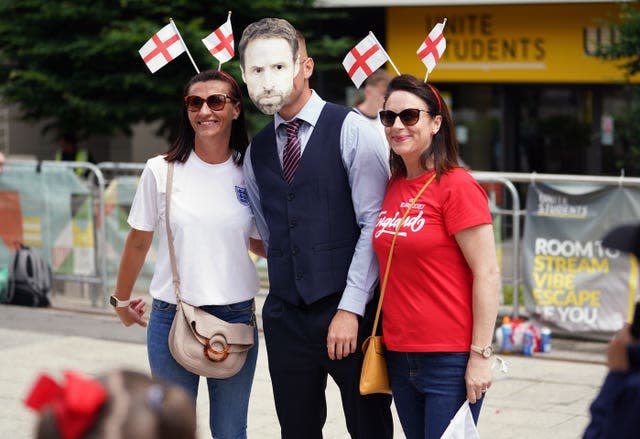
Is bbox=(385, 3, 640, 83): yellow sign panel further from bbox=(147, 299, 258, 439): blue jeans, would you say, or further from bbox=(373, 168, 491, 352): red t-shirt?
bbox=(373, 168, 491, 352): red t-shirt

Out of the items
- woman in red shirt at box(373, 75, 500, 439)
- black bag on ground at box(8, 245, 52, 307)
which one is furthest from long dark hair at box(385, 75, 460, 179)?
black bag on ground at box(8, 245, 52, 307)

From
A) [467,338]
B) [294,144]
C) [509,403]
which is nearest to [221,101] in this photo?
[294,144]

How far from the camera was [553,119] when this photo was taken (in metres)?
15.5

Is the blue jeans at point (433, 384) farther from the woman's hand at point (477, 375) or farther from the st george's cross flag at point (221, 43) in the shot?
the st george's cross flag at point (221, 43)

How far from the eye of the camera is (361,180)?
4047 millimetres

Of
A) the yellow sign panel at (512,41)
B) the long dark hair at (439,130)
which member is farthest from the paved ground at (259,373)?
the yellow sign panel at (512,41)

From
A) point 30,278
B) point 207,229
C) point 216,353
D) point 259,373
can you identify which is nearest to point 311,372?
point 216,353

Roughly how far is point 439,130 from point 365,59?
76 centimetres

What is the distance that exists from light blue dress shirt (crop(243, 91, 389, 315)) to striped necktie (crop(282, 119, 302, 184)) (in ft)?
0.06

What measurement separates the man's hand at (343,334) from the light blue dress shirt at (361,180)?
0.03 meters

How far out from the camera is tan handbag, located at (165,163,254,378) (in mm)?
4266

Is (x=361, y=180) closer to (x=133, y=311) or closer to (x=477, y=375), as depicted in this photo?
(x=477, y=375)

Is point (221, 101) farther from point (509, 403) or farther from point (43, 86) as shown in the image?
point (43, 86)

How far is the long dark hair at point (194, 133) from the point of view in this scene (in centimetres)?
441
